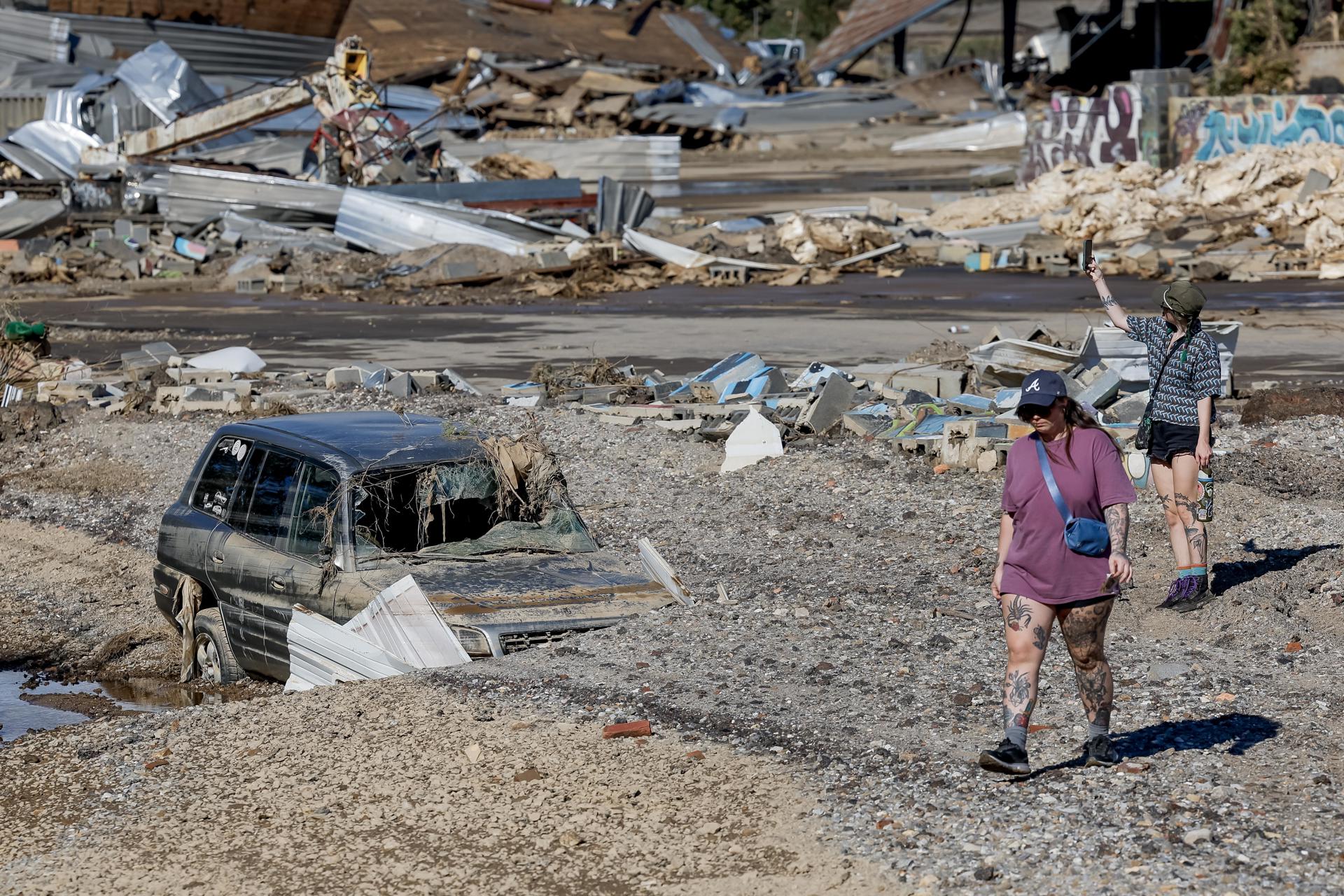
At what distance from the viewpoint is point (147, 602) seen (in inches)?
445

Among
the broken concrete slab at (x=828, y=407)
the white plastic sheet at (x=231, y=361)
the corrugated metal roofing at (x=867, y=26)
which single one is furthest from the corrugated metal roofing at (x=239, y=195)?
the corrugated metal roofing at (x=867, y=26)

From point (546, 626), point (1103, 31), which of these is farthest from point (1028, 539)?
point (1103, 31)

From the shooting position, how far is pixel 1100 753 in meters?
6.37

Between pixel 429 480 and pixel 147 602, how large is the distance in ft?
12.2

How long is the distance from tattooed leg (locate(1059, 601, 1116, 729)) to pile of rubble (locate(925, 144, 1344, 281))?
20926 mm

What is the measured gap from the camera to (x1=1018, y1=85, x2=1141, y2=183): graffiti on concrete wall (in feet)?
119

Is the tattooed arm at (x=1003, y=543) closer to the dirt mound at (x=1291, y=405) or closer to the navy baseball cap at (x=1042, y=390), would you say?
the navy baseball cap at (x=1042, y=390)

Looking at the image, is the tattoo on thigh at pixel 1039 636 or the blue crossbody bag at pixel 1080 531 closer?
the blue crossbody bag at pixel 1080 531

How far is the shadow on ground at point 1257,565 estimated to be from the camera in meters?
9.51

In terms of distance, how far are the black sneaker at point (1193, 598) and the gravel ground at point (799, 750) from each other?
0.21 feet

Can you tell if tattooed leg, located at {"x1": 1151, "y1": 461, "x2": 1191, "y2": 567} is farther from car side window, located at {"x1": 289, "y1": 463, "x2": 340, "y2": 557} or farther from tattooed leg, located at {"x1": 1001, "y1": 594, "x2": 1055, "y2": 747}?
car side window, located at {"x1": 289, "y1": 463, "x2": 340, "y2": 557}

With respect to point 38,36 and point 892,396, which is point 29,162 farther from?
point 892,396

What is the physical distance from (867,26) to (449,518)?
2514 inches

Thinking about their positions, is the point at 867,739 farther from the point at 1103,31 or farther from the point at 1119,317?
the point at 1103,31
